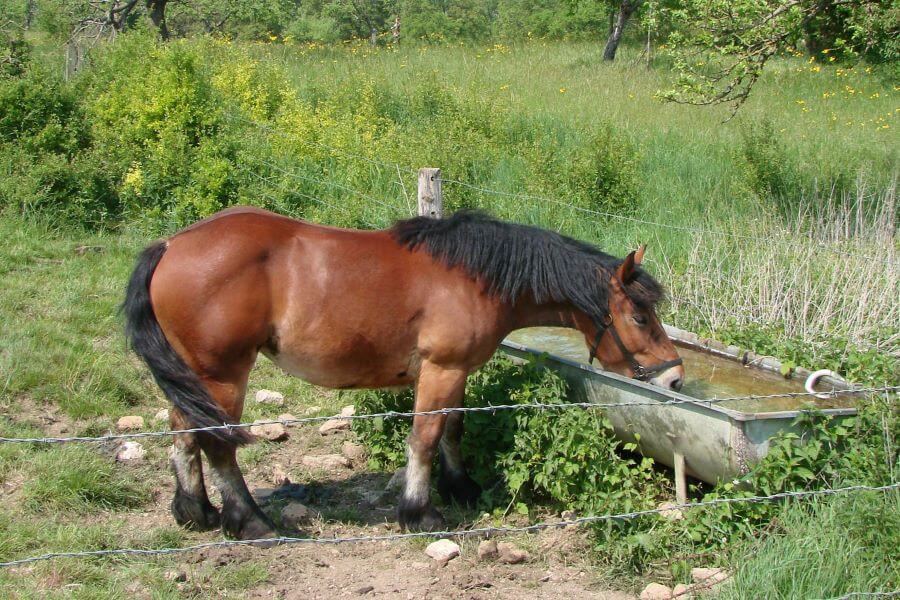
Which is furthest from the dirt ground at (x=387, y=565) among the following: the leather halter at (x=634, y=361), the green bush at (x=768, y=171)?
the green bush at (x=768, y=171)

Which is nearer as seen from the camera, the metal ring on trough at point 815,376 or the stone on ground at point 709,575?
the stone on ground at point 709,575

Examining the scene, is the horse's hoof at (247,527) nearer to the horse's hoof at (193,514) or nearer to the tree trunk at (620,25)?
the horse's hoof at (193,514)

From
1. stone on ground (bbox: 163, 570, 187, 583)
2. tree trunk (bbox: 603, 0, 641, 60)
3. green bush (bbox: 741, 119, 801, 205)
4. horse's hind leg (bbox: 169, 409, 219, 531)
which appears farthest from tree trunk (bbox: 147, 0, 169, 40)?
stone on ground (bbox: 163, 570, 187, 583)

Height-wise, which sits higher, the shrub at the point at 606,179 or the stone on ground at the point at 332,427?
the shrub at the point at 606,179

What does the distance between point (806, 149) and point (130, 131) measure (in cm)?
853

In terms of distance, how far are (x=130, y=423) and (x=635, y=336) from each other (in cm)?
340

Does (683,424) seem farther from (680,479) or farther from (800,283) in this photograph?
(800,283)

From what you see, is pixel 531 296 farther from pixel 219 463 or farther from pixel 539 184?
pixel 539 184

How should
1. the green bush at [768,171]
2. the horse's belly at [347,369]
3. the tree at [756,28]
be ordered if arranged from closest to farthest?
the horse's belly at [347,369], the tree at [756,28], the green bush at [768,171]

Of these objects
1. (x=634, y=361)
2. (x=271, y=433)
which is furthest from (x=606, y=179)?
(x=271, y=433)

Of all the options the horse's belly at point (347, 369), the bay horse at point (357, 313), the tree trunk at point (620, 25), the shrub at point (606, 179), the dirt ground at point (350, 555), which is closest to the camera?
the dirt ground at point (350, 555)

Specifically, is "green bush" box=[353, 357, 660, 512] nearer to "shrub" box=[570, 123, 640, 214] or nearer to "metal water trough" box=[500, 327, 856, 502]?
"metal water trough" box=[500, 327, 856, 502]

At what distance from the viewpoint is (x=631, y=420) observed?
186 inches

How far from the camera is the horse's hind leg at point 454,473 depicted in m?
4.92
